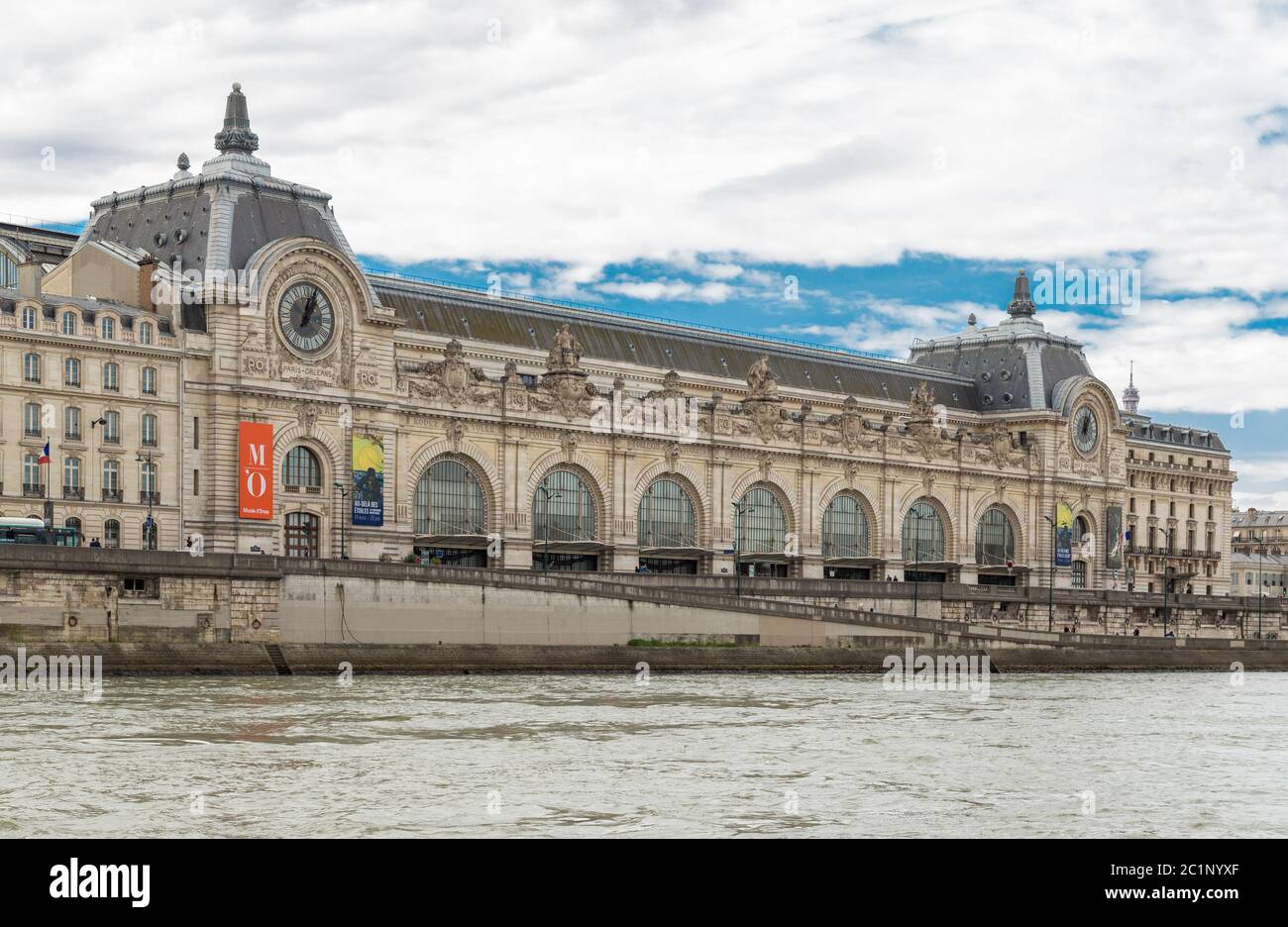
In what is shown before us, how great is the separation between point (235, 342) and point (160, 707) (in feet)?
130

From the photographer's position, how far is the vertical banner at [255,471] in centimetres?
8475

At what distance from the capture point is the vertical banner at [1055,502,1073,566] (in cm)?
12850

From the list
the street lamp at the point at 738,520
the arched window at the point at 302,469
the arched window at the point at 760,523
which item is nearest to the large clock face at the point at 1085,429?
the arched window at the point at 760,523

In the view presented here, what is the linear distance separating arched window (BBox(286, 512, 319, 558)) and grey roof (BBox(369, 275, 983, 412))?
39.4ft

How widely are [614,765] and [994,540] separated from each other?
93770 millimetres

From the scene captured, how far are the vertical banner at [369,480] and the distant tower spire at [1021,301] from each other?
6566cm

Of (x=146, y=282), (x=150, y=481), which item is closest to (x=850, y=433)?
(x=146, y=282)

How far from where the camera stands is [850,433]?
381ft

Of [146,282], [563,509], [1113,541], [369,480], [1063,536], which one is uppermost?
[146,282]

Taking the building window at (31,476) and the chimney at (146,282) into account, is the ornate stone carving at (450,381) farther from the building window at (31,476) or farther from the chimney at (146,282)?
the building window at (31,476)

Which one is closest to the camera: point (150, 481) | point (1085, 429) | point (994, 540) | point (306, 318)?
point (150, 481)

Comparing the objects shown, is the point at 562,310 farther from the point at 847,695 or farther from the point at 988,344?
the point at 847,695

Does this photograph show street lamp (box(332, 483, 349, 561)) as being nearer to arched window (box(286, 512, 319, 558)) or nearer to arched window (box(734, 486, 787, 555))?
arched window (box(286, 512, 319, 558))

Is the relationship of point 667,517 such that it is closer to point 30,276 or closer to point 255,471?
point 255,471
